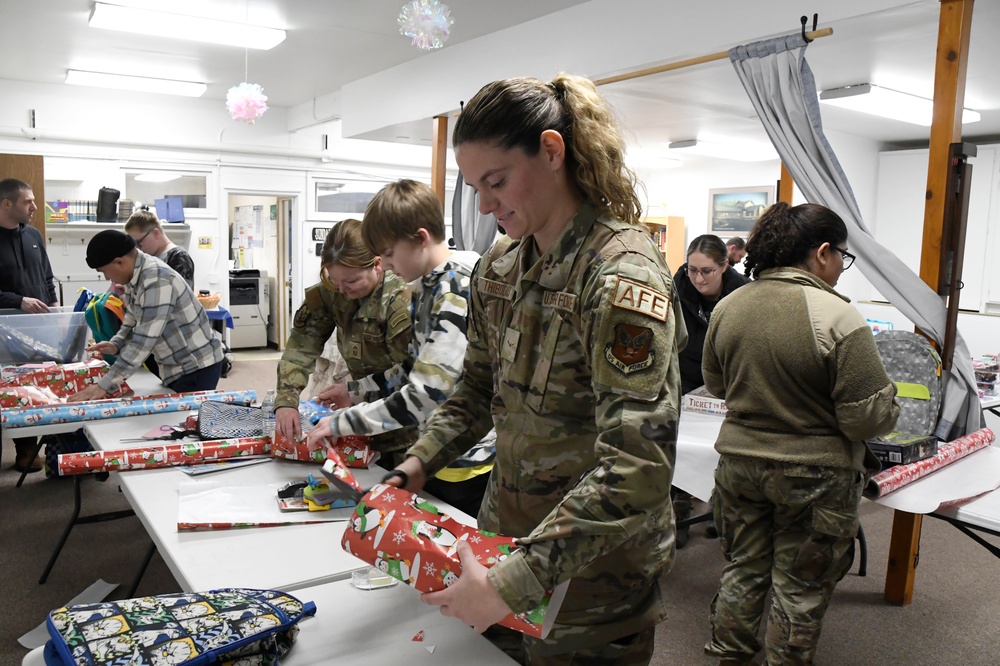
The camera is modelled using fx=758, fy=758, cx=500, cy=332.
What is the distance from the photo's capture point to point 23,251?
213 inches

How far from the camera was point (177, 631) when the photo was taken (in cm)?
114

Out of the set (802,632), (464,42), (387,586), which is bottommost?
(802,632)

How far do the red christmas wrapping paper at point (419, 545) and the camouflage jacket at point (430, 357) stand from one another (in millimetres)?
588

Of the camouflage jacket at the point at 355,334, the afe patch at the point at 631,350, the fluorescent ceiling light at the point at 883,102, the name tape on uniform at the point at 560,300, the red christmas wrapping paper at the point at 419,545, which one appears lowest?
the red christmas wrapping paper at the point at 419,545

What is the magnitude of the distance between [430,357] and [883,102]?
5792 millimetres

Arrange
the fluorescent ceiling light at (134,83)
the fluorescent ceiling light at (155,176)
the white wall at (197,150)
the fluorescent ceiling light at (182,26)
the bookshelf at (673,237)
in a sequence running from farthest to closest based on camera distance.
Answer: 1. the bookshelf at (673,237)
2. the fluorescent ceiling light at (155,176)
3. the white wall at (197,150)
4. the fluorescent ceiling light at (134,83)
5. the fluorescent ceiling light at (182,26)

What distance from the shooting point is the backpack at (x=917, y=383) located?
9.96 feet

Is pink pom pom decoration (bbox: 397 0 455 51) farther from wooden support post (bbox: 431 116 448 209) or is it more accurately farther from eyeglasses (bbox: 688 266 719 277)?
wooden support post (bbox: 431 116 448 209)

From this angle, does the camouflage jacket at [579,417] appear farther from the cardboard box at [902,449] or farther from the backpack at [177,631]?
the cardboard box at [902,449]

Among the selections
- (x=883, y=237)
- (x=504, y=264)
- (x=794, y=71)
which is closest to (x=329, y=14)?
(x=794, y=71)

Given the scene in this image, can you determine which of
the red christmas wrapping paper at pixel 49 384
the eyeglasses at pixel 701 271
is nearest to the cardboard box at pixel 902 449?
the eyeglasses at pixel 701 271

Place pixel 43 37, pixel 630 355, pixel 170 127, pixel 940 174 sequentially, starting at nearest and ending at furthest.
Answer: pixel 630 355 < pixel 940 174 < pixel 43 37 < pixel 170 127

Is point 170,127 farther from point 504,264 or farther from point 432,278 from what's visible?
point 504,264

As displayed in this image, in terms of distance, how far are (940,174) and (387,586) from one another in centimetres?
281
